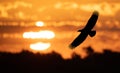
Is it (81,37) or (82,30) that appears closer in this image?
(82,30)

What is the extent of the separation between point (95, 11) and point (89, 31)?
2.41m

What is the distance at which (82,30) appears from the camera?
38.8m

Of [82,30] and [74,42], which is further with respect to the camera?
[74,42]

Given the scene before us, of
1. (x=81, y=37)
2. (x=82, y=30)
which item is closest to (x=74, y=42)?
(x=81, y=37)

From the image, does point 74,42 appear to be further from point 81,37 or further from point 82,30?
point 82,30

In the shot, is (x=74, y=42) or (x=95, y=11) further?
(x=74, y=42)

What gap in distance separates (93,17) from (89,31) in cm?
186

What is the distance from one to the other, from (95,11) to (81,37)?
4188 millimetres

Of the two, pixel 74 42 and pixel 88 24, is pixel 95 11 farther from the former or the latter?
pixel 74 42

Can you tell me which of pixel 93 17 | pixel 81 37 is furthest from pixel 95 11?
pixel 81 37

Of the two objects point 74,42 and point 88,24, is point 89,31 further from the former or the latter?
point 74,42

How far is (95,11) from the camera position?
39.2 m

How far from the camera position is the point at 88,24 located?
1542 inches

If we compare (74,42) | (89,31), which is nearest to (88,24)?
(89,31)
